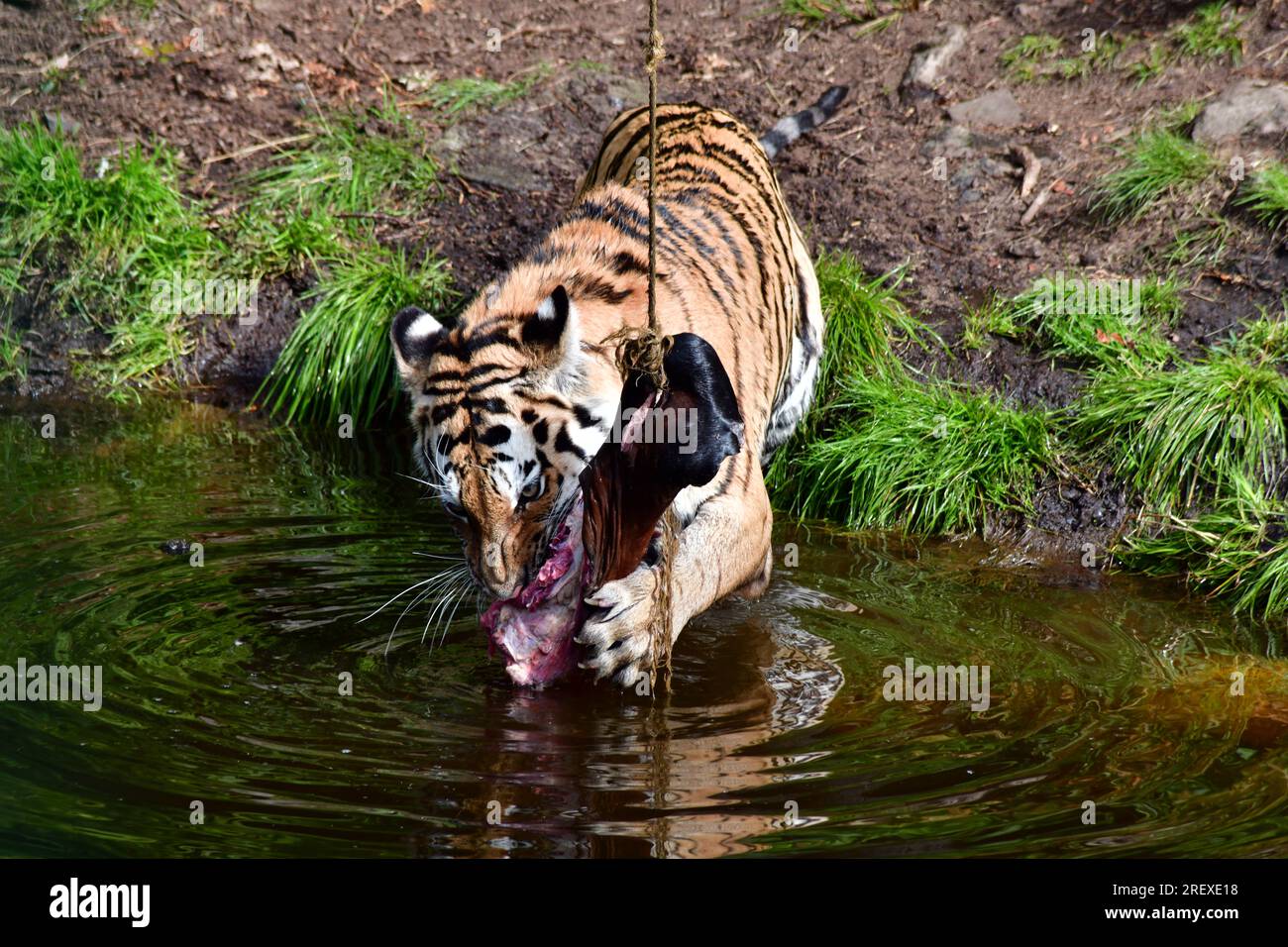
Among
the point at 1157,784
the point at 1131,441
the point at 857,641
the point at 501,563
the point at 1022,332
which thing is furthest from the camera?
the point at 1022,332

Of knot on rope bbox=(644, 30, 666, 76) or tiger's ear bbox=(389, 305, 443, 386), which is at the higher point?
knot on rope bbox=(644, 30, 666, 76)

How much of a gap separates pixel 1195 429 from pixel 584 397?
2.86 metres

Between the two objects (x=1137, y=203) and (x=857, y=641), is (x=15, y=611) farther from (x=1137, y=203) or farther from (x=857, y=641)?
(x=1137, y=203)

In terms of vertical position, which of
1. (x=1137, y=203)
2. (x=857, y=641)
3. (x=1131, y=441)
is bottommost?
(x=857, y=641)

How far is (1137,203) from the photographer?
733cm

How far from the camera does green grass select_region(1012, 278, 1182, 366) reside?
6.52 meters

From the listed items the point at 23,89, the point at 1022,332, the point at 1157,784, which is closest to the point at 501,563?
the point at 1157,784

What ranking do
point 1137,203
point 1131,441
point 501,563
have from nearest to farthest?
point 501,563 < point 1131,441 < point 1137,203

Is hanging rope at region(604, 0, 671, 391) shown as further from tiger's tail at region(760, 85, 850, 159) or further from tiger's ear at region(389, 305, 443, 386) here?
tiger's tail at region(760, 85, 850, 159)

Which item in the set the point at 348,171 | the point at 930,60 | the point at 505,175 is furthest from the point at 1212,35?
the point at 348,171

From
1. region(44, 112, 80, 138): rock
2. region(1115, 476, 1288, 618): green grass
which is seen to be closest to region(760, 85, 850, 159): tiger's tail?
region(1115, 476, 1288, 618): green grass

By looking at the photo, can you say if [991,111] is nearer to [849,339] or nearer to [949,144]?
[949,144]

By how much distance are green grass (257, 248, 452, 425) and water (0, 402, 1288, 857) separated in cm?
120

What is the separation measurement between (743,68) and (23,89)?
4.39m
